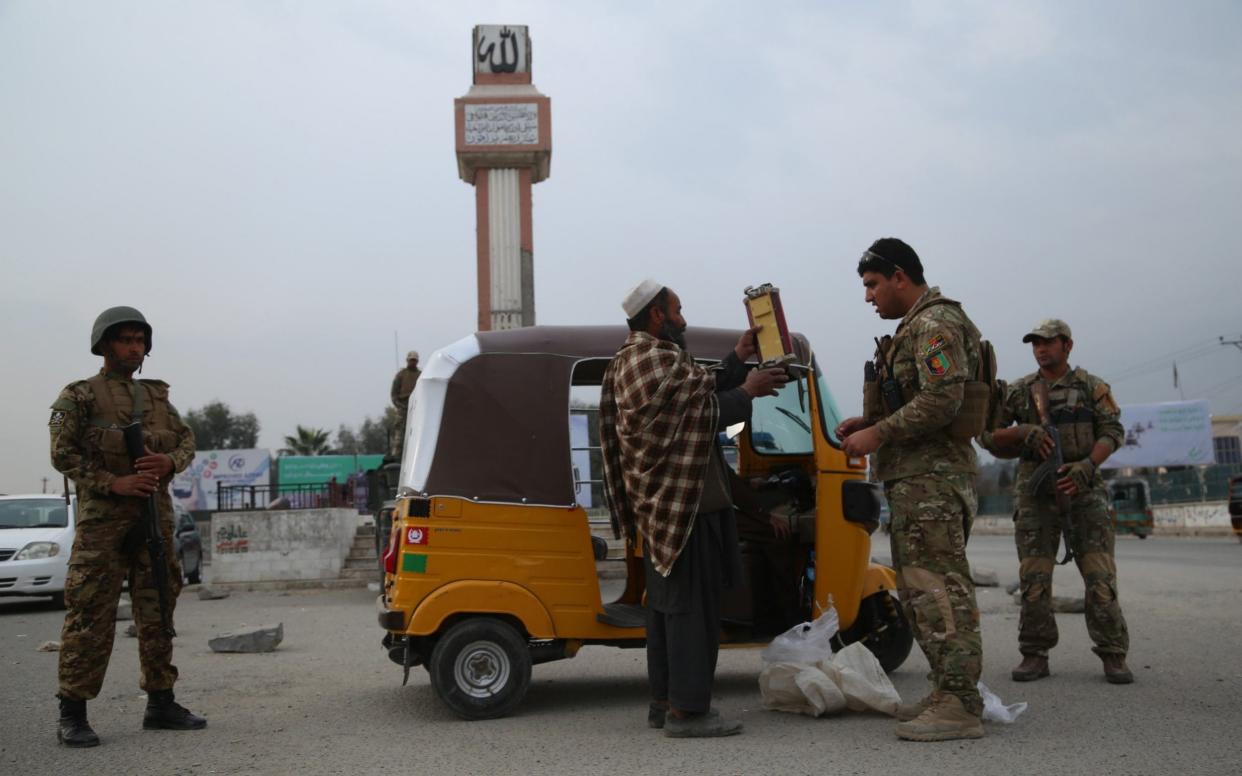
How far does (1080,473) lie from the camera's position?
6340 mm

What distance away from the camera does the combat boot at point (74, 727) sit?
16.9 ft

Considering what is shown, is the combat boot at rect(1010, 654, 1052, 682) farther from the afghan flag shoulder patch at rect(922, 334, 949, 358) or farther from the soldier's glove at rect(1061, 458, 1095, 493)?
the afghan flag shoulder patch at rect(922, 334, 949, 358)

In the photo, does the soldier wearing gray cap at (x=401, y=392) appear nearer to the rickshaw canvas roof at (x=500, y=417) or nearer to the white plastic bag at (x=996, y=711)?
the rickshaw canvas roof at (x=500, y=417)

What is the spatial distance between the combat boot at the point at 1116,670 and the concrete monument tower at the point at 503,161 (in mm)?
18569

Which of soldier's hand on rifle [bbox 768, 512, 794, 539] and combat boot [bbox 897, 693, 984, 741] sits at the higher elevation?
soldier's hand on rifle [bbox 768, 512, 794, 539]

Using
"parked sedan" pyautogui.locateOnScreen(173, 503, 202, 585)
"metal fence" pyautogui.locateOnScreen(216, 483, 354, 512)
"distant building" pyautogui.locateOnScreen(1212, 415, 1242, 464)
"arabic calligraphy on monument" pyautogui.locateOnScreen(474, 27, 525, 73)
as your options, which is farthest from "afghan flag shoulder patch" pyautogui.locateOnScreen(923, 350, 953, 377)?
"distant building" pyautogui.locateOnScreen(1212, 415, 1242, 464)

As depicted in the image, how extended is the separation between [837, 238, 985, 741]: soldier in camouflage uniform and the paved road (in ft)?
0.77

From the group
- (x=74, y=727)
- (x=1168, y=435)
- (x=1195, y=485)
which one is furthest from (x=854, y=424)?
(x=1168, y=435)

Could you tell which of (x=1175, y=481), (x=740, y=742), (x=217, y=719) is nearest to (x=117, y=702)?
(x=217, y=719)

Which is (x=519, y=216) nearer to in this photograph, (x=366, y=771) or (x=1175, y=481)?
(x=366, y=771)

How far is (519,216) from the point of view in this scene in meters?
24.6

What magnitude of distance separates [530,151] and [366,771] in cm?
2091

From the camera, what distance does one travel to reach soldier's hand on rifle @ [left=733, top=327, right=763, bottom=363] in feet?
17.0

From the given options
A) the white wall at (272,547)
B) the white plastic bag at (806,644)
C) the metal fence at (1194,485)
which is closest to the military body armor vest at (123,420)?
the white plastic bag at (806,644)
